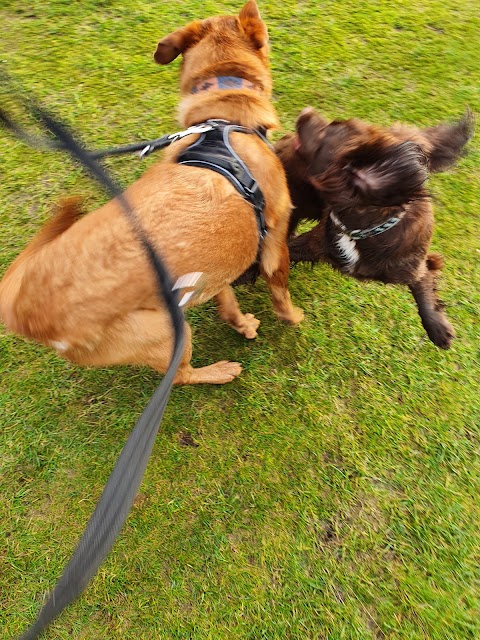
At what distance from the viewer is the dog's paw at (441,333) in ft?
8.45

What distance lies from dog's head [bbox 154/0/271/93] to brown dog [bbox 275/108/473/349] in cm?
47

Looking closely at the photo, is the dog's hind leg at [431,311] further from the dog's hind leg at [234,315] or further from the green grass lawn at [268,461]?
the dog's hind leg at [234,315]

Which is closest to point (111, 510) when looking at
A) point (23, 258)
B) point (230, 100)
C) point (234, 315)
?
point (23, 258)

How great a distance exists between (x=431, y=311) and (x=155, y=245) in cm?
162

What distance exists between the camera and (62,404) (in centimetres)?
259

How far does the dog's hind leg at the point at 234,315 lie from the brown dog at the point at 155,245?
297 mm

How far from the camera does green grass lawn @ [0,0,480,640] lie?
6.98 ft

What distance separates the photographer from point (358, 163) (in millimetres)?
1963

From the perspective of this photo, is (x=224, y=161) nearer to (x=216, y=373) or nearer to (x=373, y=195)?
(x=373, y=195)

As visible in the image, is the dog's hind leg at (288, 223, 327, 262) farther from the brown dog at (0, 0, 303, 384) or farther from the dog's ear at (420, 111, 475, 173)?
the dog's ear at (420, 111, 475, 173)

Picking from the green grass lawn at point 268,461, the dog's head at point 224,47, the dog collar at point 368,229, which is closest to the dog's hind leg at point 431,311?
the green grass lawn at point 268,461

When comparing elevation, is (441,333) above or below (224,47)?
below

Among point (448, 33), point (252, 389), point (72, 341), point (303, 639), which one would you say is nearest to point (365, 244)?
point (252, 389)

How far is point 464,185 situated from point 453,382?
1.53 meters
